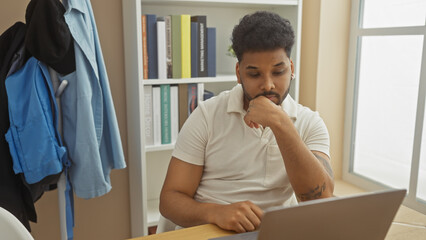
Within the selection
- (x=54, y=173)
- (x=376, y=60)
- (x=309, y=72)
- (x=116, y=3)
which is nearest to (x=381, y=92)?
(x=376, y=60)

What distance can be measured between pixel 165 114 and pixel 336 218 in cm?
143

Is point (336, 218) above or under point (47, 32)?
under

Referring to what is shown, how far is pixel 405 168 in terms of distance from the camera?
2148 mm

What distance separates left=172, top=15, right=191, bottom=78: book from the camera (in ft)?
6.62

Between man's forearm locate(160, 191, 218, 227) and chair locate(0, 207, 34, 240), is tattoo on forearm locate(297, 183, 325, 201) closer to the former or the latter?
man's forearm locate(160, 191, 218, 227)

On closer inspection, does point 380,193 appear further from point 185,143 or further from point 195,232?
point 185,143

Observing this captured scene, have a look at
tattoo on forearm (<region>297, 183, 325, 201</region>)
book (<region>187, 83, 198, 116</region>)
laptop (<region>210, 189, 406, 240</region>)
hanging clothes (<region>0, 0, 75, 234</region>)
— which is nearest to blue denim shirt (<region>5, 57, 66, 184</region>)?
hanging clothes (<region>0, 0, 75, 234</region>)

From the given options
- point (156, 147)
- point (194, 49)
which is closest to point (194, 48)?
point (194, 49)

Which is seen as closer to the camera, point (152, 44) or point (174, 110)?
point (152, 44)

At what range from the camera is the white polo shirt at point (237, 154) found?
4.53 ft

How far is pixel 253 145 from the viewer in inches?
55.3

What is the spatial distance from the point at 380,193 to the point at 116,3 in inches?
70.8

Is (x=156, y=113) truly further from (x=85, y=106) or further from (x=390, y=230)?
(x=390, y=230)

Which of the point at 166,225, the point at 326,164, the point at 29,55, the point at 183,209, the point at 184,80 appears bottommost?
the point at 166,225
